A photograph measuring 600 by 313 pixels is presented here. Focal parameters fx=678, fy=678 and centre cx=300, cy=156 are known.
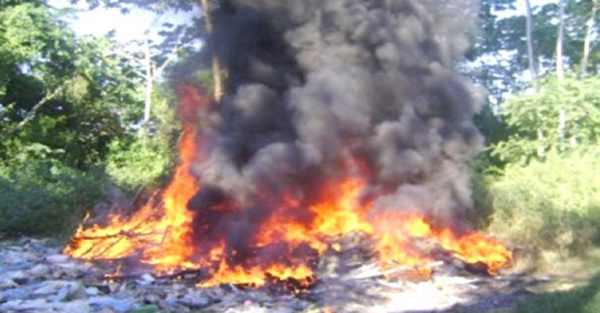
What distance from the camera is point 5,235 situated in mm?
13320

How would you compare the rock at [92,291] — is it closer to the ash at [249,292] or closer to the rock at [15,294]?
the ash at [249,292]

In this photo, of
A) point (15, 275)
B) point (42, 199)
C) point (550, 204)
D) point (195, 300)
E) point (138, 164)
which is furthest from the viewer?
point (138, 164)

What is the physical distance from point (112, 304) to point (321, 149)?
454 centimetres

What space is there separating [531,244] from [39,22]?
14.5 meters

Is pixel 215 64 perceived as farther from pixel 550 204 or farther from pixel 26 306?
pixel 550 204

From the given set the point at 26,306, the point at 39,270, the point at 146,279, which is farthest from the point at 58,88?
the point at 26,306

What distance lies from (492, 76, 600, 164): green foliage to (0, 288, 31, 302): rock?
11607mm

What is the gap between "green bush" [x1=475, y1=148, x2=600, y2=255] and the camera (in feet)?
35.3

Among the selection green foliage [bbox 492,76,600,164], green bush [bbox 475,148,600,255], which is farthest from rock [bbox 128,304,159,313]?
green foliage [bbox 492,76,600,164]

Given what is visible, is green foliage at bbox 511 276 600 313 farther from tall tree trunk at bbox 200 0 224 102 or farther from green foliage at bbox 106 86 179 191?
green foliage at bbox 106 86 179 191

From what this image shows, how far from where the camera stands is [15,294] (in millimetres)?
8180

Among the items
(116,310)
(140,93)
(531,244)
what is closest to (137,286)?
(116,310)

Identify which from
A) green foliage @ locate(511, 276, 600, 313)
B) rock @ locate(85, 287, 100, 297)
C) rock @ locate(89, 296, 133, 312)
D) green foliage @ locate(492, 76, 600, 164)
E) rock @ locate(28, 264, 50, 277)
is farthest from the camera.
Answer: green foliage @ locate(492, 76, 600, 164)

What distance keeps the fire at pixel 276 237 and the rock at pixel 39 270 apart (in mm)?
937
